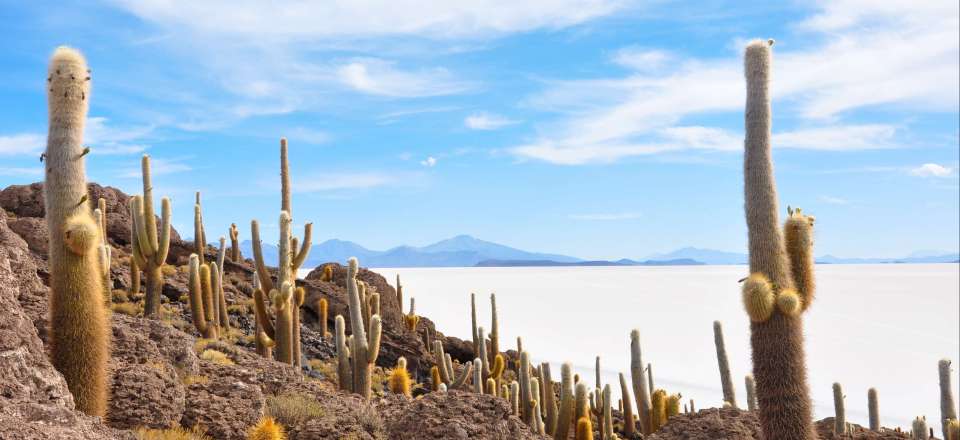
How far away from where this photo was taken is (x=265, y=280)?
1773 cm

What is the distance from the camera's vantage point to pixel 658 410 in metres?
15.8

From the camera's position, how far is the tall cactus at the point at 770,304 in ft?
30.8

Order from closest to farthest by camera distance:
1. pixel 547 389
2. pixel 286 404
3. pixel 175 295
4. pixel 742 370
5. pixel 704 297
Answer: pixel 286 404 → pixel 547 389 → pixel 175 295 → pixel 742 370 → pixel 704 297

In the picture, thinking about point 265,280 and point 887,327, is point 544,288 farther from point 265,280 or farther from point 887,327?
point 265,280

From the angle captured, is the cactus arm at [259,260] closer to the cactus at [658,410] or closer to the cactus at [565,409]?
the cactus at [565,409]

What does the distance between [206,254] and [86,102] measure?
19.5m

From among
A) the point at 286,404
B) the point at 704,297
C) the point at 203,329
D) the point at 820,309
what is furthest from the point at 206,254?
the point at 704,297

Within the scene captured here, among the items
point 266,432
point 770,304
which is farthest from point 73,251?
point 770,304

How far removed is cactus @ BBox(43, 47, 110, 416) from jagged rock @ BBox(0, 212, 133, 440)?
0.47 metres

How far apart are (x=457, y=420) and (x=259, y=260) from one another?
32.3 ft

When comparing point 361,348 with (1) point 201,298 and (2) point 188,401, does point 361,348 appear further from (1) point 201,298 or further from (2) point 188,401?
(1) point 201,298

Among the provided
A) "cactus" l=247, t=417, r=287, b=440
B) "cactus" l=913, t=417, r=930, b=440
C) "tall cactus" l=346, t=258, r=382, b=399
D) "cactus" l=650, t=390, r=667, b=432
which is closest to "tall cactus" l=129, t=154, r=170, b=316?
"tall cactus" l=346, t=258, r=382, b=399

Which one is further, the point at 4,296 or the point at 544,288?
the point at 544,288

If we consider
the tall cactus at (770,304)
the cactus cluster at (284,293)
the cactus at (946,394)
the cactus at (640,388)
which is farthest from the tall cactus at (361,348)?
the cactus at (946,394)
